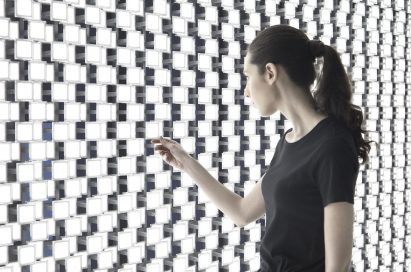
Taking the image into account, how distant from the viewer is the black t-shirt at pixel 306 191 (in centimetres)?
106

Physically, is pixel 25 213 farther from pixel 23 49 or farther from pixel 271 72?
pixel 271 72

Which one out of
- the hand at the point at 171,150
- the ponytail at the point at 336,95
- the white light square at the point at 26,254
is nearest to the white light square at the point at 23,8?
the hand at the point at 171,150

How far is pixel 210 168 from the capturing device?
173cm

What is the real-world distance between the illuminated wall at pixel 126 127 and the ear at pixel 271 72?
0.47m

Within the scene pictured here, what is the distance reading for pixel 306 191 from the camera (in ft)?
3.63

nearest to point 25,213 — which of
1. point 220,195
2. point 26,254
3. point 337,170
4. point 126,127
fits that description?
point 26,254

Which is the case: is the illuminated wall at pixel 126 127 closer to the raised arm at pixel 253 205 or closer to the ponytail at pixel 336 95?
the raised arm at pixel 253 205

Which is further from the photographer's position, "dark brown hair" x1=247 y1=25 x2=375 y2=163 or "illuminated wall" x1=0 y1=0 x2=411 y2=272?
"illuminated wall" x1=0 y1=0 x2=411 y2=272

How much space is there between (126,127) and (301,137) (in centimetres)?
51

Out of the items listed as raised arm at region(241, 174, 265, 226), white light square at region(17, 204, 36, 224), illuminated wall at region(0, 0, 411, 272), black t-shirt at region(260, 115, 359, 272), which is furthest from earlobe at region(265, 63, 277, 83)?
white light square at region(17, 204, 36, 224)

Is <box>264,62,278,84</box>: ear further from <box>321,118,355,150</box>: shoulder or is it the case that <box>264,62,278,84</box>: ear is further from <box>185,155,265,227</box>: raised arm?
<box>185,155,265,227</box>: raised arm

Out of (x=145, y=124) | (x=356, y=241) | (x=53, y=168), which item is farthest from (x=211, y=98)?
(x=356, y=241)

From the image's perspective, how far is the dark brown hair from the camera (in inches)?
44.9

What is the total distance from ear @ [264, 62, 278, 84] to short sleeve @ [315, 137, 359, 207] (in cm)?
17
